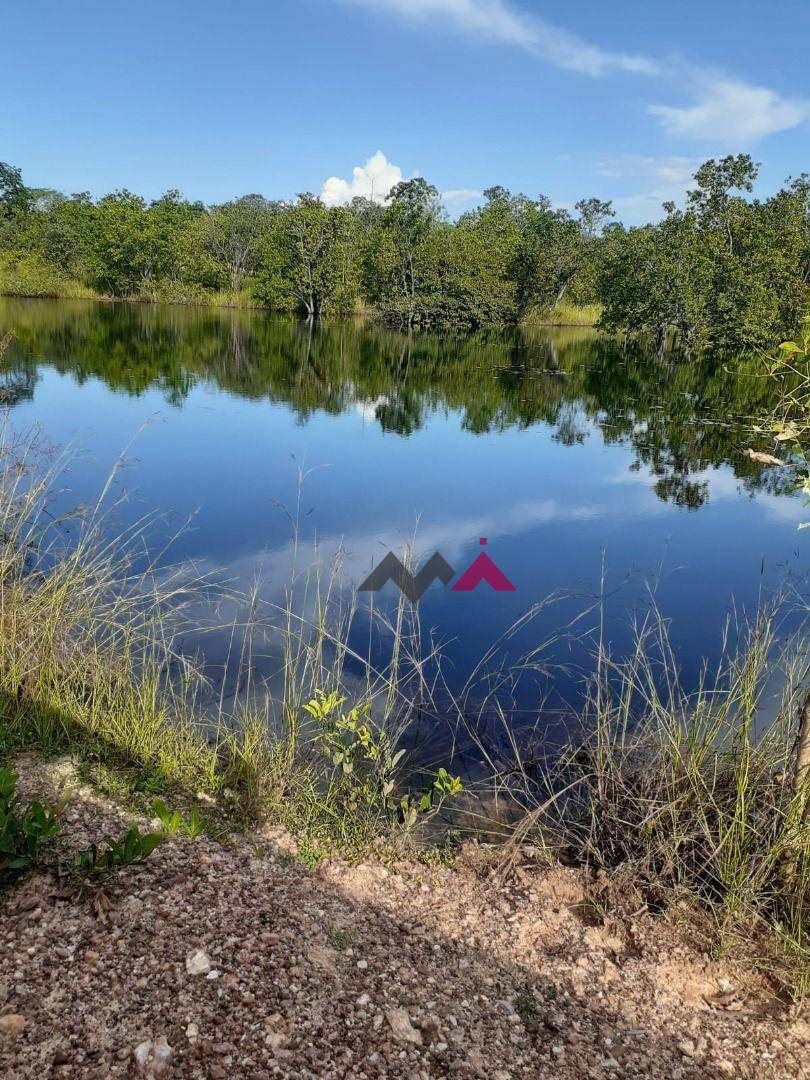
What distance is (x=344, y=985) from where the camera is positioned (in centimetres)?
201

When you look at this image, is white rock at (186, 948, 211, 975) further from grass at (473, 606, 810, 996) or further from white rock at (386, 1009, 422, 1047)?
grass at (473, 606, 810, 996)

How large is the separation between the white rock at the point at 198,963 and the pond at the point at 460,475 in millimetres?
2488

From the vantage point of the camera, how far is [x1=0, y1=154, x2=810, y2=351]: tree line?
2505 cm

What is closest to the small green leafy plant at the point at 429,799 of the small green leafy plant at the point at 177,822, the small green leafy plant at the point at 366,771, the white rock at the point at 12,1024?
the small green leafy plant at the point at 366,771

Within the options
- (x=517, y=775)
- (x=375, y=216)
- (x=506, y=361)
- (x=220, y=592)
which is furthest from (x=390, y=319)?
(x=517, y=775)

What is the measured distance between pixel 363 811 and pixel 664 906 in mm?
1304

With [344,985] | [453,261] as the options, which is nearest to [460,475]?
[344,985]

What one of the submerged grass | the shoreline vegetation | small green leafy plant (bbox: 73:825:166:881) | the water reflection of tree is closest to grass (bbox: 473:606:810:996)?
the submerged grass

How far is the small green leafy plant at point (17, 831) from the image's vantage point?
2.09 m

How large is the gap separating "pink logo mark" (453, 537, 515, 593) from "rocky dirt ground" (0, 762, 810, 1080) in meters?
3.49

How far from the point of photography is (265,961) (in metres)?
2.04
